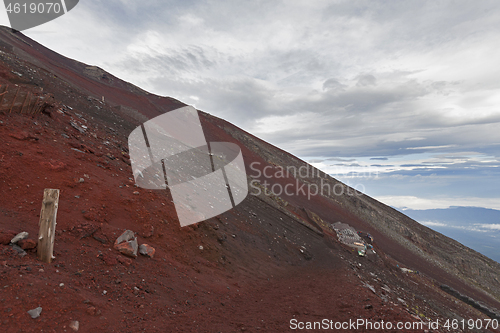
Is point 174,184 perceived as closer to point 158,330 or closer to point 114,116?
point 158,330

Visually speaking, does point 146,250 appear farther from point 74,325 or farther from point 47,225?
point 74,325

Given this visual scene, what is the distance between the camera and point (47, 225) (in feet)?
16.6

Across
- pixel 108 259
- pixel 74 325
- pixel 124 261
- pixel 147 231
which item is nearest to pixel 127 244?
pixel 124 261

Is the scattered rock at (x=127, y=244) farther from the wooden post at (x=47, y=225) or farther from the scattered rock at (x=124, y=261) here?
the wooden post at (x=47, y=225)

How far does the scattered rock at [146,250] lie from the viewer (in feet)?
24.3

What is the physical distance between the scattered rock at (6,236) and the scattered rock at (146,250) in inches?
119

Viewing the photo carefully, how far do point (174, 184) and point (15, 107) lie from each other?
24.0 feet

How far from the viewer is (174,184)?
548 inches

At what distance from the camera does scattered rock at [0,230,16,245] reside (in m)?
5.07

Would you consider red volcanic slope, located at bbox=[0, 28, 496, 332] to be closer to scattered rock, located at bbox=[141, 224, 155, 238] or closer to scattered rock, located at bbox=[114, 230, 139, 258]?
scattered rock, located at bbox=[141, 224, 155, 238]

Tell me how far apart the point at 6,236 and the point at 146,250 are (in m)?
3.25

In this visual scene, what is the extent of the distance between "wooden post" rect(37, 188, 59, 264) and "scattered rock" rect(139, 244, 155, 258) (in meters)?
2.51

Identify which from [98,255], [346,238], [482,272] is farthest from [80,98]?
[482,272]

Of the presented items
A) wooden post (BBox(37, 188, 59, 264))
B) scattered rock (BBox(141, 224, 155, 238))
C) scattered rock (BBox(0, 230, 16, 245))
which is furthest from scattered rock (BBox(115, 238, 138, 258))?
scattered rock (BBox(0, 230, 16, 245))
